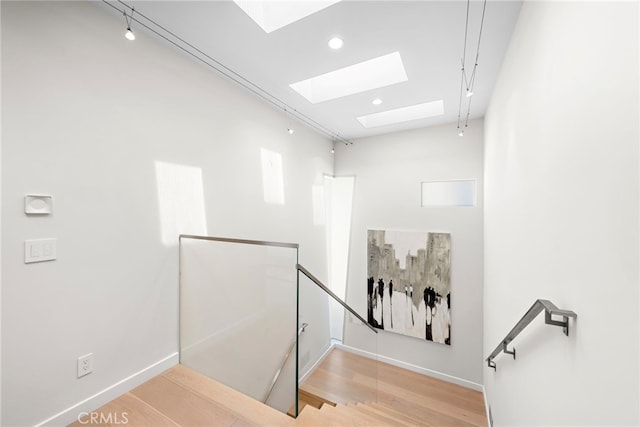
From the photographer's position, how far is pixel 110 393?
1810mm

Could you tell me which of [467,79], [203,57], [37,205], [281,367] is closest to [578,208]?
[281,367]

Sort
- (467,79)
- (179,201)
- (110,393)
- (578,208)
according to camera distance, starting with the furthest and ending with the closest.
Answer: (467,79), (179,201), (110,393), (578,208)

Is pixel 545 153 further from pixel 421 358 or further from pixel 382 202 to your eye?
pixel 421 358

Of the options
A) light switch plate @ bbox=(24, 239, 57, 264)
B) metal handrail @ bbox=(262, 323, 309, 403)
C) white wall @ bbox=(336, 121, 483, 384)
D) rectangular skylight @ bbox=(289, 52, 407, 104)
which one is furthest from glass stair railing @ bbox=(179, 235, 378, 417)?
white wall @ bbox=(336, 121, 483, 384)

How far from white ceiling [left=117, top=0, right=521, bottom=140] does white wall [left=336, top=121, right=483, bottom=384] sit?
1.17 m

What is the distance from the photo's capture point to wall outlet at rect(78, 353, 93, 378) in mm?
1670

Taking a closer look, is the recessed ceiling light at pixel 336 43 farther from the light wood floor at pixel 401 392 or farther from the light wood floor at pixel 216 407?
the light wood floor at pixel 401 392

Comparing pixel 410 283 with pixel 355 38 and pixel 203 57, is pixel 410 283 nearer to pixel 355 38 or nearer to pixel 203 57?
pixel 355 38

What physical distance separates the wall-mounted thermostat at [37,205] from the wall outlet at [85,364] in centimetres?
96

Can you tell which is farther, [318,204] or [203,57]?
[318,204]

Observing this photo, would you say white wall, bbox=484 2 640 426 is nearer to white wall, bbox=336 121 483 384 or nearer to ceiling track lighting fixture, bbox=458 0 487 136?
ceiling track lighting fixture, bbox=458 0 487 136

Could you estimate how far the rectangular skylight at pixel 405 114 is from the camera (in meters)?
3.43
